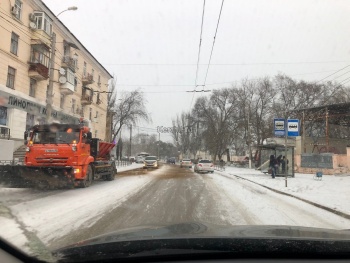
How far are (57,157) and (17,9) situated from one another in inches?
607

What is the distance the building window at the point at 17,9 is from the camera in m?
24.6

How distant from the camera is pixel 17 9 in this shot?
83.5ft

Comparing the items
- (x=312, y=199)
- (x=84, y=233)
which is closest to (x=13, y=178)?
(x=84, y=233)

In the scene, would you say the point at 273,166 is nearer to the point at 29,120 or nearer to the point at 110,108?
the point at 29,120

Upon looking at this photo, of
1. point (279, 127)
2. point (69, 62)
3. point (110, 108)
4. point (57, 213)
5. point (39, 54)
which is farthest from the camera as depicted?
point (110, 108)

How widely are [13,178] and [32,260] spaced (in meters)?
12.8

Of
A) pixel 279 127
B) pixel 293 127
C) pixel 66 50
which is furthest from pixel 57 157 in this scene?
pixel 66 50

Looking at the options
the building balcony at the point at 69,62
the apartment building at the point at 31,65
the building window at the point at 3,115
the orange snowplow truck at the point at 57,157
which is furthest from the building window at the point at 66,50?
the orange snowplow truck at the point at 57,157

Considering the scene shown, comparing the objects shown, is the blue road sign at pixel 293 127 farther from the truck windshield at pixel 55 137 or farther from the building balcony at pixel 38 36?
the building balcony at pixel 38 36

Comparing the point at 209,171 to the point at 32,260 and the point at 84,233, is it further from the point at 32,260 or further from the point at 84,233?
the point at 32,260

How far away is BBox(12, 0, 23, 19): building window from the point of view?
969 inches

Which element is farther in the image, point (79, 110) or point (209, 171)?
point (79, 110)

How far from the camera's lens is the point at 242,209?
10172 mm

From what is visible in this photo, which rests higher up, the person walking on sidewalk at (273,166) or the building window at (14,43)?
the building window at (14,43)
